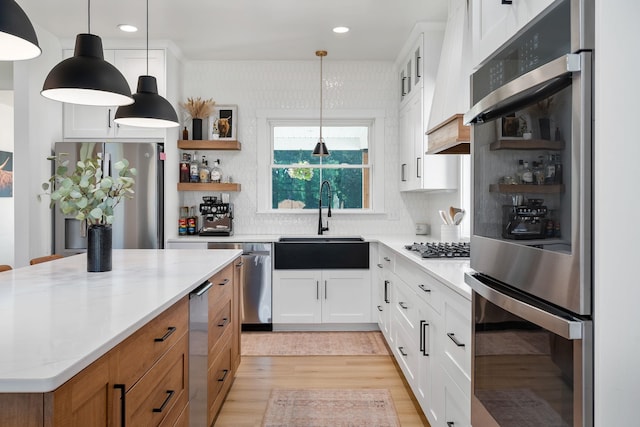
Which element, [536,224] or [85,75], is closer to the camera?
[536,224]

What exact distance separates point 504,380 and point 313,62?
14.2ft

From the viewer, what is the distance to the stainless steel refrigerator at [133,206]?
4.23 meters

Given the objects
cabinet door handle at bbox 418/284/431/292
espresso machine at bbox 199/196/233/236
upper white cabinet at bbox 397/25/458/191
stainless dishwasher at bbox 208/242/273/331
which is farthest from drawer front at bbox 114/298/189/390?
espresso machine at bbox 199/196/233/236

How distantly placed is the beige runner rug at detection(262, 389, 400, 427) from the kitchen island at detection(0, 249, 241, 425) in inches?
39.3

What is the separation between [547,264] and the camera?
1075 mm

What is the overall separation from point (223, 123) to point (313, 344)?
2.45 m

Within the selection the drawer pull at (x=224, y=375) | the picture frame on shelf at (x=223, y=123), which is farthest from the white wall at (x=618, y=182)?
the picture frame on shelf at (x=223, y=123)

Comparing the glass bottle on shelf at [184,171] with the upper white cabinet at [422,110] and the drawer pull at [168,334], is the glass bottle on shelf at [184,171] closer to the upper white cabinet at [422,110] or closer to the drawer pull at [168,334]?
the upper white cabinet at [422,110]

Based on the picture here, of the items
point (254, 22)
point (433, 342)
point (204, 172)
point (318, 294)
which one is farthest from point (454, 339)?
point (204, 172)

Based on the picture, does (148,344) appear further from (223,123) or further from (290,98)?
(290,98)

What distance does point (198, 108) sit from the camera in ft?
15.9

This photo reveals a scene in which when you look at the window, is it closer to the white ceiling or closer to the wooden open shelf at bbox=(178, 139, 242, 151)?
the wooden open shelf at bbox=(178, 139, 242, 151)

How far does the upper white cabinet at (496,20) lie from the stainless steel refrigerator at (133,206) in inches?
133

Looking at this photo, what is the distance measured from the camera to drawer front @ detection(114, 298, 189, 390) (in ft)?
4.20
